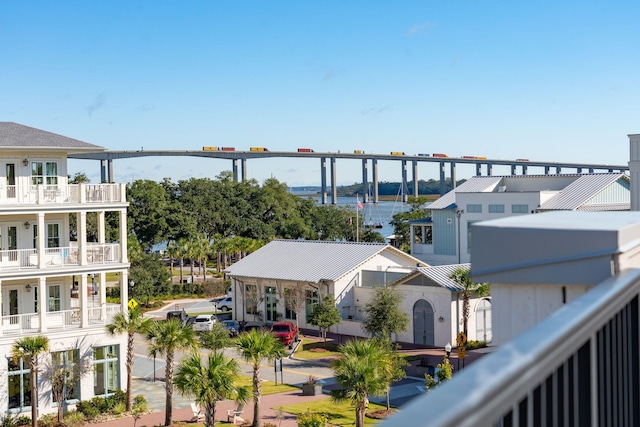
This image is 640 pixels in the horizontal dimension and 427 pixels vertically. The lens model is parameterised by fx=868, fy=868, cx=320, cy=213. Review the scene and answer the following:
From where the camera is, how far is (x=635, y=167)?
26609mm

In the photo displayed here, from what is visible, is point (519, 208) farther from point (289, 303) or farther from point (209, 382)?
point (209, 382)

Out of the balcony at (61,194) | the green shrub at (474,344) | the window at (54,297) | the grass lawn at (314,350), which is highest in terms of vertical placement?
the balcony at (61,194)

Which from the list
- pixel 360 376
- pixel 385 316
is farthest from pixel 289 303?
pixel 360 376

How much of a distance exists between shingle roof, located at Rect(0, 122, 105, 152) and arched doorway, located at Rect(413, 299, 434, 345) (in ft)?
49.7

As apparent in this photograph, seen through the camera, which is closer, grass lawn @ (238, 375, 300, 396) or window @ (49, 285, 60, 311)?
grass lawn @ (238, 375, 300, 396)

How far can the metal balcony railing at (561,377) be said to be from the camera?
179 centimetres

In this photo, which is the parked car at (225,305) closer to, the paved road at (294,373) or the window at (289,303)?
the window at (289,303)

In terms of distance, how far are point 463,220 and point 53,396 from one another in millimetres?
29922

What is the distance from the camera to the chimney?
25.7 meters

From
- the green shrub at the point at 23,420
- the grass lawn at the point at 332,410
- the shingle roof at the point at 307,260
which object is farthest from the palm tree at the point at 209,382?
the shingle roof at the point at 307,260

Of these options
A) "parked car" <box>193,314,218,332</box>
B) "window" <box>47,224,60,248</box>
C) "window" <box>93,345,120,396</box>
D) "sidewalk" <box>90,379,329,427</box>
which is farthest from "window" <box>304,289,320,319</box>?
"window" <box>47,224,60,248</box>

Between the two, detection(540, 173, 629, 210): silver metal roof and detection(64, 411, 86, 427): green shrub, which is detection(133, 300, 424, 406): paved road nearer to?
detection(64, 411, 86, 427): green shrub

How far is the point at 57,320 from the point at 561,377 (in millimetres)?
28420

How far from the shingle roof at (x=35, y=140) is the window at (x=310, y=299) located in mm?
14158
